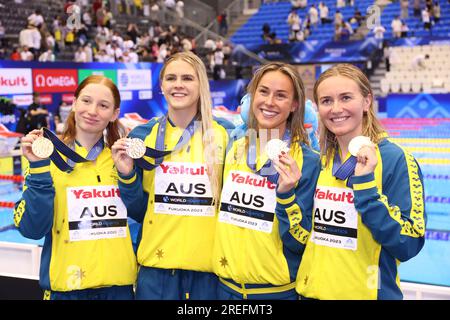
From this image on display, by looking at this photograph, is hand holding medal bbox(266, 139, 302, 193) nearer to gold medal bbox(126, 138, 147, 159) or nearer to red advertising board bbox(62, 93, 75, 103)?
gold medal bbox(126, 138, 147, 159)

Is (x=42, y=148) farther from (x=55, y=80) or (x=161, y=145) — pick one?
(x=55, y=80)

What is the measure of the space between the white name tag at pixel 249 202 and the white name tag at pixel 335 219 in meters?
0.21

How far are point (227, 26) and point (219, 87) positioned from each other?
346 inches

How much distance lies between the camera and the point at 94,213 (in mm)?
2467

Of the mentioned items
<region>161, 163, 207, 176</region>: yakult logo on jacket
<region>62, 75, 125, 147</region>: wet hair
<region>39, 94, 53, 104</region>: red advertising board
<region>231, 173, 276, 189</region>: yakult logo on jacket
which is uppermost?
<region>39, 94, 53, 104</region>: red advertising board

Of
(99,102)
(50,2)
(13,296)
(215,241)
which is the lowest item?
(13,296)

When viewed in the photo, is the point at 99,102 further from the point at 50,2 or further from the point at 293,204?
the point at 50,2

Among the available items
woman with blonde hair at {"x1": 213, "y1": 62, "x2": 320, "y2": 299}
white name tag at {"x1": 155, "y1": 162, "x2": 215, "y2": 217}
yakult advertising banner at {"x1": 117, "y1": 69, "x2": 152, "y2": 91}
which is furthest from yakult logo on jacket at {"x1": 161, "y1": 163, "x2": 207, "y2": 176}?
yakult advertising banner at {"x1": 117, "y1": 69, "x2": 152, "y2": 91}

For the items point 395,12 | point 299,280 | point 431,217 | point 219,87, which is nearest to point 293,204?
point 299,280

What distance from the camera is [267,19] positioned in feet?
84.8

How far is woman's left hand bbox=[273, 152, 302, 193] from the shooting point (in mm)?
2129

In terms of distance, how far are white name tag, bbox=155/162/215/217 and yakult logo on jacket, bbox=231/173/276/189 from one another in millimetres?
189

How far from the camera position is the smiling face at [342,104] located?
217cm

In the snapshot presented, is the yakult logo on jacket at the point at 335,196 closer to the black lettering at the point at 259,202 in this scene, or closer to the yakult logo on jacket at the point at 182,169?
the black lettering at the point at 259,202
